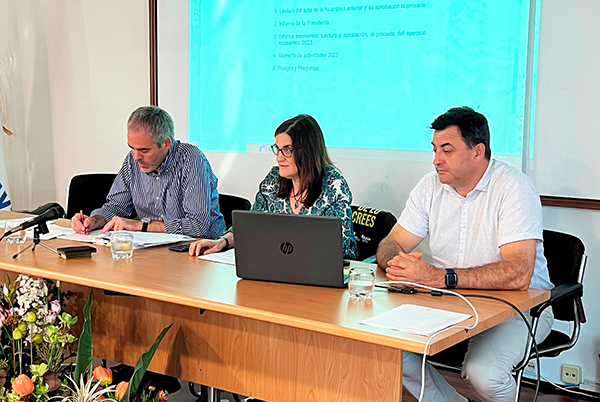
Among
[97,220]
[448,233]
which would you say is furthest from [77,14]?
[448,233]

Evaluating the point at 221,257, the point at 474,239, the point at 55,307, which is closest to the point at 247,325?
the point at 221,257

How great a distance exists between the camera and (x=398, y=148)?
3598 millimetres

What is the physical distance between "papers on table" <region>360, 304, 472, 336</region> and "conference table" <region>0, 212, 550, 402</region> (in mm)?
28

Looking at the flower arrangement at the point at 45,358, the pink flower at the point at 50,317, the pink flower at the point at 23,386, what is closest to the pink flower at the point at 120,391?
the flower arrangement at the point at 45,358

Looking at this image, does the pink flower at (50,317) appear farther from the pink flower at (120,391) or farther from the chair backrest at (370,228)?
the chair backrest at (370,228)

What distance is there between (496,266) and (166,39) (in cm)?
291

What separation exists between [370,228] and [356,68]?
3.52 feet

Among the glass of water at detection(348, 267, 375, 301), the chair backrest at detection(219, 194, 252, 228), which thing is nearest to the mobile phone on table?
the chair backrest at detection(219, 194, 252, 228)

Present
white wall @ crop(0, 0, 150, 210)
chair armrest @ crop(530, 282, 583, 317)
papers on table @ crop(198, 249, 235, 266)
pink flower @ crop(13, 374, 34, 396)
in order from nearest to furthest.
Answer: pink flower @ crop(13, 374, 34, 396)
chair armrest @ crop(530, 282, 583, 317)
papers on table @ crop(198, 249, 235, 266)
white wall @ crop(0, 0, 150, 210)

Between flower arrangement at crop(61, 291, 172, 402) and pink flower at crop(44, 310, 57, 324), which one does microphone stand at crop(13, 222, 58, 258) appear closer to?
pink flower at crop(44, 310, 57, 324)

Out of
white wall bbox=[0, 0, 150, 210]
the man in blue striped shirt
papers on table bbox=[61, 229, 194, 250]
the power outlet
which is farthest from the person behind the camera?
white wall bbox=[0, 0, 150, 210]

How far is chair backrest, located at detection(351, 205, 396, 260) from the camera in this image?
9.62ft

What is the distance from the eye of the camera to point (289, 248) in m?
2.06

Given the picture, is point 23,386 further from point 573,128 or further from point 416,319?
point 573,128
